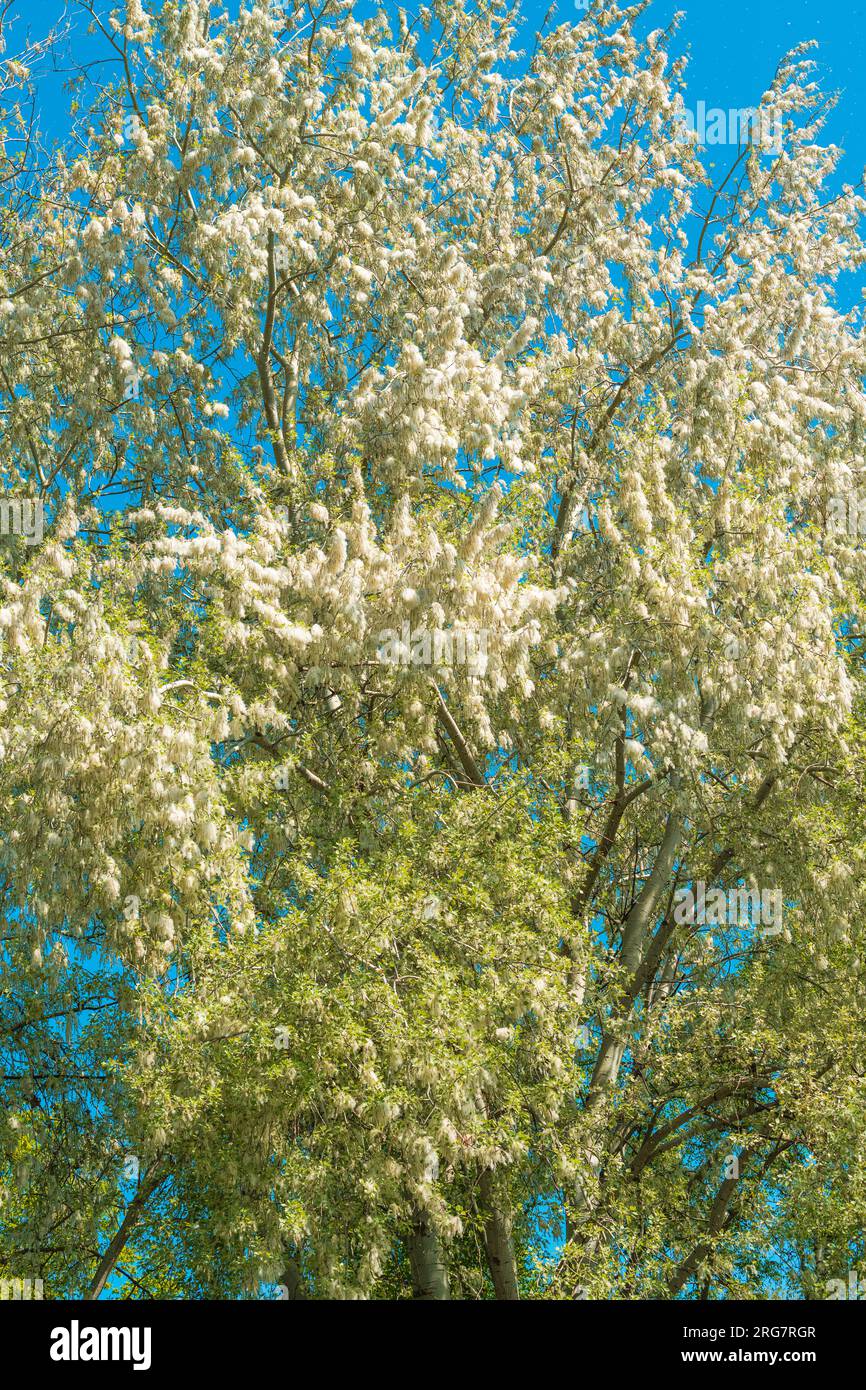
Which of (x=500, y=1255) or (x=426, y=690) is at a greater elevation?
(x=426, y=690)

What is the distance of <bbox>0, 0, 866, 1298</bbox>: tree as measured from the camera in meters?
11.1

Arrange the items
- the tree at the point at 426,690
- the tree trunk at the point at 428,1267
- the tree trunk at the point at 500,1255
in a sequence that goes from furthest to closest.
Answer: the tree trunk at the point at 428,1267 → the tree trunk at the point at 500,1255 → the tree at the point at 426,690

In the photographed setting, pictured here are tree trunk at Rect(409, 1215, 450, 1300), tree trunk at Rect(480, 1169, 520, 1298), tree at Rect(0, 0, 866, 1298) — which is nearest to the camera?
tree at Rect(0, 0, 866, 1298)

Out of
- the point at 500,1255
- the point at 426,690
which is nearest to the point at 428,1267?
the point at 500,1255

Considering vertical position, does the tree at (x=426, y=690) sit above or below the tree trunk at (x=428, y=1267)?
above

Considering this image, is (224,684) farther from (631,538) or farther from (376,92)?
(376,92)

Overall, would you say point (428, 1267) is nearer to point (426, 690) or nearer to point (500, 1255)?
point (500, 1255)

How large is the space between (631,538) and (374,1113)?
621cm

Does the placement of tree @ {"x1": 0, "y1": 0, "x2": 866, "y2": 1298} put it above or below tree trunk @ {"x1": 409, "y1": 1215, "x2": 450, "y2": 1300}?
above

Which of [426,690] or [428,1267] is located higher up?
[426,690]

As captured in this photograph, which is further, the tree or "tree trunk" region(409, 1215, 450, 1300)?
"tree trunk" region(409, 1215, 450, 1300)

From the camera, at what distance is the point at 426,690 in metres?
13.1

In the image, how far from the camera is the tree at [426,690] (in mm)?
11117

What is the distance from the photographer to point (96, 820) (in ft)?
36.2
